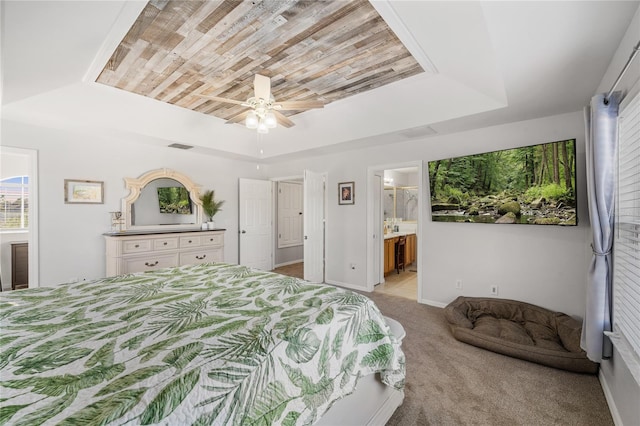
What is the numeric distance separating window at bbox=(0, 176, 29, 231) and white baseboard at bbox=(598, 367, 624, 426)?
25.1ft

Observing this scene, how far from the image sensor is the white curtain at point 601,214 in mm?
1819

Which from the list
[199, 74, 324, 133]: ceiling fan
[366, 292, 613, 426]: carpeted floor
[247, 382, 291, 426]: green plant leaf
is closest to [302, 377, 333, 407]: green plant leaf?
[247, 382, 291, 426]: green plant leaf

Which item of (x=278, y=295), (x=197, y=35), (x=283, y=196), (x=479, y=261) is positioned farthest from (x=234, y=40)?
(x=283, y=196)

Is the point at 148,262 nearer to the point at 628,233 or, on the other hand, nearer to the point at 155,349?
the point at 155,349

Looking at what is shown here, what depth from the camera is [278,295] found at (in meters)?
1.83

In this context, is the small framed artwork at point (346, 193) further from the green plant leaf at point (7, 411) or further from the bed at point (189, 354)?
the green plant leaf at point (7, 411)

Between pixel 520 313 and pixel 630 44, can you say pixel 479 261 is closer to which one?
pixel 520 313

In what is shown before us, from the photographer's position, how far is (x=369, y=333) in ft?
5.30

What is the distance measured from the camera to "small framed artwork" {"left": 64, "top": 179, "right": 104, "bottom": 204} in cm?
372

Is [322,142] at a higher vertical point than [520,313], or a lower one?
higher

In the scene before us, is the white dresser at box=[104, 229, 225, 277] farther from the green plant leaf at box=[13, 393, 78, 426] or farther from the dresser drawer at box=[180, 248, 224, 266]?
the green plant leaf at box=[13, 393, 78, 426]

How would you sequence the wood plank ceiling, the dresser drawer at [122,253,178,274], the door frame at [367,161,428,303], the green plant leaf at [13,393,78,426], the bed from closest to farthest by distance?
the green plant leaf at [13,393,78,426] → the bed → the wood plank ceiling → the dresser drawer at [122,253,178,274] → the door frame at [367,161,428,303]

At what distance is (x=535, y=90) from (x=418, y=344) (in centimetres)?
259

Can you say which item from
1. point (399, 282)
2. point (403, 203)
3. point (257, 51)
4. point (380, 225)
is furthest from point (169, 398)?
point (403, 203)
